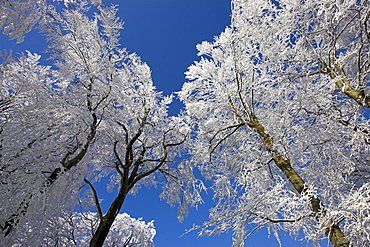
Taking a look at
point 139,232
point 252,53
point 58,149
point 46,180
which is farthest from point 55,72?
point 139,232

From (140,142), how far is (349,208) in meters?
7.15

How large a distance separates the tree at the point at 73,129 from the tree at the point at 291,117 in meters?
2.12

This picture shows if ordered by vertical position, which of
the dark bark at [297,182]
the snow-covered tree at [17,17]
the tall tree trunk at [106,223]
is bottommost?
the dark bark at [297,182]

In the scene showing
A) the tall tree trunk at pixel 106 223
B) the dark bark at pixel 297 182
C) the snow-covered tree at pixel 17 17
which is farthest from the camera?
the tall tree trunk at pixel 106 223

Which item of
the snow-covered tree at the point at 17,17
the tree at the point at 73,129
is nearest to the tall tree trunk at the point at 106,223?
the tree at the point at 73,129

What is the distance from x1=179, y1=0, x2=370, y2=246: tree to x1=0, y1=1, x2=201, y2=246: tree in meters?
2.12

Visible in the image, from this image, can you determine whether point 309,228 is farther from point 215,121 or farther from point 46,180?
point 46,180

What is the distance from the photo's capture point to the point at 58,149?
4.18 metres

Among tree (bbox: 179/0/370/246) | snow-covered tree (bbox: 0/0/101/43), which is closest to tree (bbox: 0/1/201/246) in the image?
snow-covered tree (bbox: 0/0/101/43)

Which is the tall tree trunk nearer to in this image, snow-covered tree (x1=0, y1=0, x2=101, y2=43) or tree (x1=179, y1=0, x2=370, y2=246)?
tree (x1=179, y1=0, x2=370, y2=246)

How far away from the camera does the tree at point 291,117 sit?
3.32 metres

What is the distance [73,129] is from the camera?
430 centimetres

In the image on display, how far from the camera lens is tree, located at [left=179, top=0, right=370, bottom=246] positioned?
3.32m

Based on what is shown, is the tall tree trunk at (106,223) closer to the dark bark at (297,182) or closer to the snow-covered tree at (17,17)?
the dark bark at (297,182)
